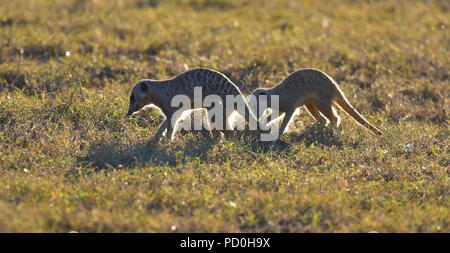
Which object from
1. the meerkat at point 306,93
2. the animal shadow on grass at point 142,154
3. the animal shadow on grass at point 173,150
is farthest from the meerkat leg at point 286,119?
the animal shadow on grass at point 142,154

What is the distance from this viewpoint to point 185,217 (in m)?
4.45

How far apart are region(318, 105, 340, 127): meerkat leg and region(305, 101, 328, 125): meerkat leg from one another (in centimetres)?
14

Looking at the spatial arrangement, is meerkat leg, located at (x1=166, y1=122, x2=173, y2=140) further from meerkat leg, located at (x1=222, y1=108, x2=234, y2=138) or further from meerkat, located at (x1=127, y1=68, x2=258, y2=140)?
meerkat leg, located at (x1=222, y1=108, x2=234, y2=138)

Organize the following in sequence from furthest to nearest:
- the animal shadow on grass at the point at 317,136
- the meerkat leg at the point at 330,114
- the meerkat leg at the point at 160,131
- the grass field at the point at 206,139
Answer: the meerkat leg at the point at 330,114
the animal shadow on grass at the point at 317,136
the meerkat leg at the point at 160,131
the grass field at the point at 206,139

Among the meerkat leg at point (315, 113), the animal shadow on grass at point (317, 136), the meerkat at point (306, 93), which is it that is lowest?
the animal shadow on grass at point (317, 136)

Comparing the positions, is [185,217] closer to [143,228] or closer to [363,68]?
[143,228]

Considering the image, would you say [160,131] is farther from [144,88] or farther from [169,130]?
[144,88]

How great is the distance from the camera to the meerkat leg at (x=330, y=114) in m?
6.67

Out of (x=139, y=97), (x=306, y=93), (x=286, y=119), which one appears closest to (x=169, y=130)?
(x=139, y=97)

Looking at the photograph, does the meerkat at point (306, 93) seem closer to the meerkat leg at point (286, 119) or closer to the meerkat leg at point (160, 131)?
the meerkat leg at point (286, 119)

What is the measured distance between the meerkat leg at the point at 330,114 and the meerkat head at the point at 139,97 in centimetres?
206

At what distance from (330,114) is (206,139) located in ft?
5.19

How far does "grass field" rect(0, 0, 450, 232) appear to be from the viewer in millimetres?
4508
